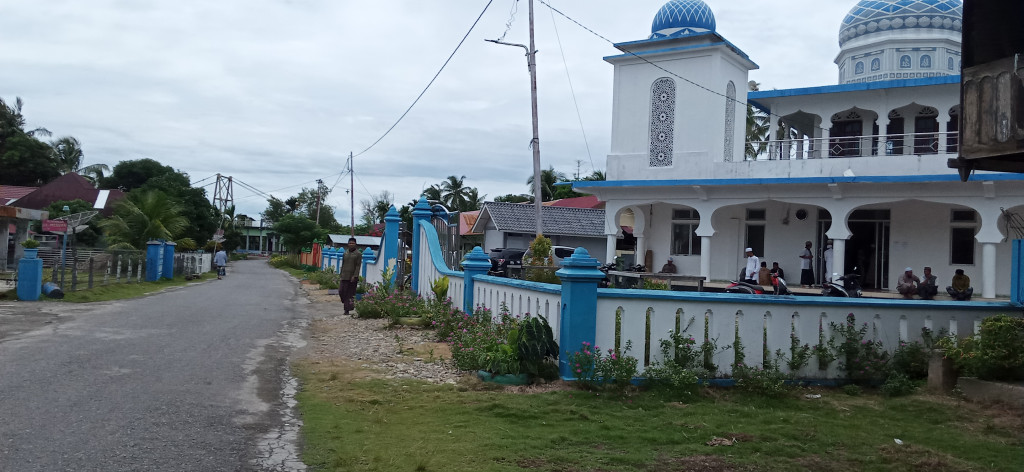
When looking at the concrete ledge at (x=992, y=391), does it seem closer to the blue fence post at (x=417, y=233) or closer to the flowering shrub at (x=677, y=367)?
the flowering shrub at (x=677, y=367)

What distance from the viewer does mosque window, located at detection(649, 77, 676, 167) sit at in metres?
21.7

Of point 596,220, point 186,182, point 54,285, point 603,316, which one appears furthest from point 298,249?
point 603,316

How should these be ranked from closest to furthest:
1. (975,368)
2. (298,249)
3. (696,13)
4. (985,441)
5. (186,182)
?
(985,441) → (975,368) → (696,13) → (186,182) → (298,249)

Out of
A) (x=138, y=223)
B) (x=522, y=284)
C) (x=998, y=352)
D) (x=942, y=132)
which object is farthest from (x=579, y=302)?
(x=138, y=223)

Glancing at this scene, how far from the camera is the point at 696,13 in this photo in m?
21.9

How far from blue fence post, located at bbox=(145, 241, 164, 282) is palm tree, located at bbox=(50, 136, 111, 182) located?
4170 centimetres

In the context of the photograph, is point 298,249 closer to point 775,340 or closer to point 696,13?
point 696,13

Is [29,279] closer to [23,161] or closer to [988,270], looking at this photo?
[988,270]

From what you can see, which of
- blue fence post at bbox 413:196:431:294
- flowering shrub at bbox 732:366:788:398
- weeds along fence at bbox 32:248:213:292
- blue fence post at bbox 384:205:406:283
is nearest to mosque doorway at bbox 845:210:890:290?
blue fence post at bbox 413:196:431:294

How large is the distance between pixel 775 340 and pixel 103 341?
331 inches

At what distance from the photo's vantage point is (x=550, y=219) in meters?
35.1

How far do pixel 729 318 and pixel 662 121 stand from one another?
15.3m

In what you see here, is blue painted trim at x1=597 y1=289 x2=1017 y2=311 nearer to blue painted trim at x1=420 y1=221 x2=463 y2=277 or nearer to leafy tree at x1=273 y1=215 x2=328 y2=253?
blue painted trim at x1=420 y1=221 x2=463 y2=277

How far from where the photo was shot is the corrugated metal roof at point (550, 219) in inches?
1367
